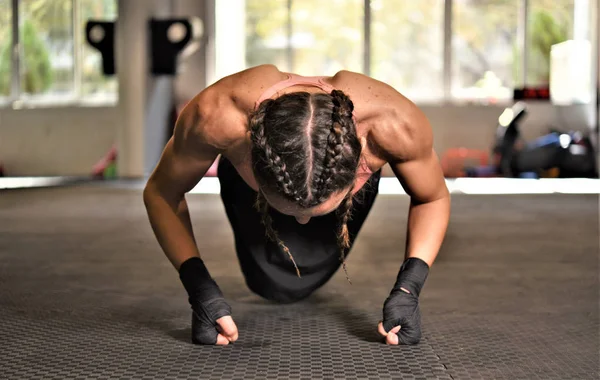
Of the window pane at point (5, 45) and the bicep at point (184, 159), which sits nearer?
the bicep at point (184, 159)

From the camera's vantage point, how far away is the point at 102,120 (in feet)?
28.6

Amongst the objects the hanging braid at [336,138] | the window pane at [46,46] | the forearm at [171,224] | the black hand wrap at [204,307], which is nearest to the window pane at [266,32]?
the window pane at [46,46]

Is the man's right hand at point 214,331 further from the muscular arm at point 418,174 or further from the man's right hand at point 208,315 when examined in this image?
the muscular arm at point 418,174

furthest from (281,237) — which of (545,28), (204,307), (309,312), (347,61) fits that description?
(545,28)

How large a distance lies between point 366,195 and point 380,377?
0.66 m

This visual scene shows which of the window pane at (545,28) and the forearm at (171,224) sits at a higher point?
the window pane at (545,28)

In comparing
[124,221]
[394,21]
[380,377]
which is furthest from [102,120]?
[380,377]

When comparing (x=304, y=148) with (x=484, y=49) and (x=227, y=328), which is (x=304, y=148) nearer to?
(x=227, y=328)

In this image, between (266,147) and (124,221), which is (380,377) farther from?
(124,221)

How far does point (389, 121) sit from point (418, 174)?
166 mm

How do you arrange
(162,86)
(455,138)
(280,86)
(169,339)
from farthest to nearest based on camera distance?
1. (455,138)
2. (162,86)
3. (169,339)
4. (280,86)

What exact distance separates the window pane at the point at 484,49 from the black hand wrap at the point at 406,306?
7.31 m

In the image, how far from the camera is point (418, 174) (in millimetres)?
1841

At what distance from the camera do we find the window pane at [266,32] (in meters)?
8.94
